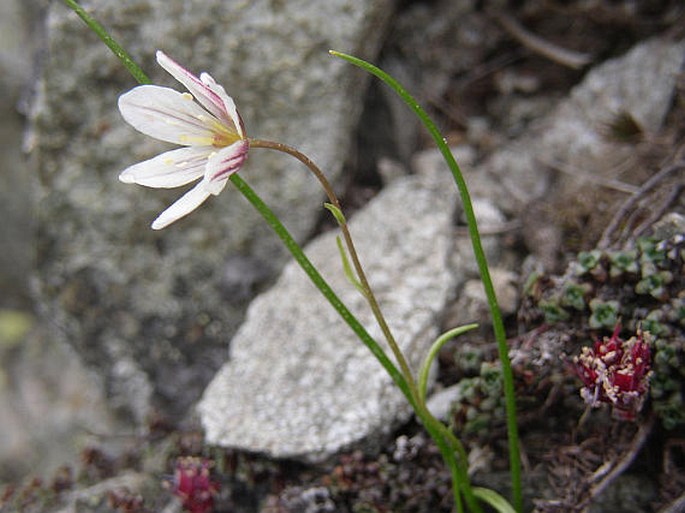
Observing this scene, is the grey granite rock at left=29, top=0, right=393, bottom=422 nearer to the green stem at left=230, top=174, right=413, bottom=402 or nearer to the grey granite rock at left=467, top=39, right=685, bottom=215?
the grey granite rock at left=467, top=39, right=685, bottom=215

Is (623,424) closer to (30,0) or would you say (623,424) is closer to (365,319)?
(365,319)

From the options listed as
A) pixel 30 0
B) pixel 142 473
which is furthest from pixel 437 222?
pixel 30 0

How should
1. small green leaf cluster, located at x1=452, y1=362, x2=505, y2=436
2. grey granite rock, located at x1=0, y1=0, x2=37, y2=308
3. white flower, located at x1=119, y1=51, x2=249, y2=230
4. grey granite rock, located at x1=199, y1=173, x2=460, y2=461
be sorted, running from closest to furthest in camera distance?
white flower, located at x1=119, y1=51, x2=249, y2=230, small green leaf cluster, located at x1=452, y1=362, x2=505, y2=436, grey granite rock, located at x1=199, y1=173, x2=460, y2=461, grey granite rock, located at x1=0, y1=0, x2=37, y2=308

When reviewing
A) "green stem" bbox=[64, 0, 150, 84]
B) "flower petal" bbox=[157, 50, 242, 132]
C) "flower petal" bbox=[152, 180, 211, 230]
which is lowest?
"flower petal" bbox=[152, 180, 211, 230]

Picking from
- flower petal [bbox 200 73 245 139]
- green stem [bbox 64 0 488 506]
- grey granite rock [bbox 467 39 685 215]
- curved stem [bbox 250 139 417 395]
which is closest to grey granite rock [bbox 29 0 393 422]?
grey granite rock [bbox 467 39 685 215]

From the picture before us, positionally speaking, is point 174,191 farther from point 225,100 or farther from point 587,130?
point 587,130

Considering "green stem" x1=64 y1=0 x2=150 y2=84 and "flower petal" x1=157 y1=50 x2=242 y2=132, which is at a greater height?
"green stem" x1=64 y1=0 x2=150 y2=84

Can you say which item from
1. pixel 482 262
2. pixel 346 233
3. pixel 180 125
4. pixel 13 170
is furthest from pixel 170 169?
pixel 13 170
